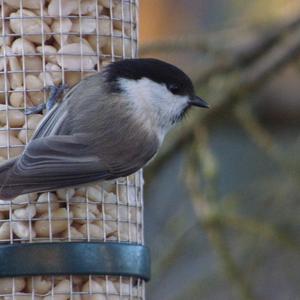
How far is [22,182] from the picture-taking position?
3471 mm

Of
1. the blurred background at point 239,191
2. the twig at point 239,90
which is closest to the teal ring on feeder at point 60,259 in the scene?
the blurred background at point 239,191

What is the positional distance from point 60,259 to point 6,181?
1.02 ft

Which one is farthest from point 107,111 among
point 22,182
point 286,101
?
point 286,101

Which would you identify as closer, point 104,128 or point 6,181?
point 6,181

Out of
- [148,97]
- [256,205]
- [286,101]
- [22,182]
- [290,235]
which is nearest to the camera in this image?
[22,182]

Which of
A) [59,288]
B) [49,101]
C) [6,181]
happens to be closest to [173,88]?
[49,101]

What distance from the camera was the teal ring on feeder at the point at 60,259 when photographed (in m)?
3.56

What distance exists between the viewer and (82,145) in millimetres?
3545

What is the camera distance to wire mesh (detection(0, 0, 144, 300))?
3.64 m

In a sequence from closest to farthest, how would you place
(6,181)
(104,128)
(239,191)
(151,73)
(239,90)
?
(6,181) → (104,128) → (151,73) → (239,90) → (239,191)

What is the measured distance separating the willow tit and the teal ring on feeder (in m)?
0.21

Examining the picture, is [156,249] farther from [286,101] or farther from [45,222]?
[286,101]

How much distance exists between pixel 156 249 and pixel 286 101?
229cm

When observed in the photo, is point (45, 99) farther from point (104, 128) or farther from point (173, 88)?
point (173, 88)
